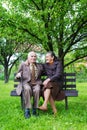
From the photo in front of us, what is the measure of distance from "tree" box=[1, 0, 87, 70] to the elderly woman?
3.97 ft

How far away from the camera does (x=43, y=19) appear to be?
30.0 ft

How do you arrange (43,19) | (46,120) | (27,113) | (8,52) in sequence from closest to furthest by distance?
1. (46,120)
2. (27,113)
3. (43,19)
4. (8,52)

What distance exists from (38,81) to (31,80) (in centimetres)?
18

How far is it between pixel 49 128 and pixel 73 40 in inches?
159

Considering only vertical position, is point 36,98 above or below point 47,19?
below


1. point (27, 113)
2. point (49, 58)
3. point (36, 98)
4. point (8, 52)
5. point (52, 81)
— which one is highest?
point (8, 52)

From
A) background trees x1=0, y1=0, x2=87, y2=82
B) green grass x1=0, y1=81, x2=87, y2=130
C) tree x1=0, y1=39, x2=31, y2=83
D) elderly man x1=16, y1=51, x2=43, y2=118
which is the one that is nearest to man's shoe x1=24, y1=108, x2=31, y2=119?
elderly man x1=16, y1=51, x2=43, y2=118

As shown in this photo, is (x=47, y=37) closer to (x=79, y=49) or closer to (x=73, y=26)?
(x=73, y=26)

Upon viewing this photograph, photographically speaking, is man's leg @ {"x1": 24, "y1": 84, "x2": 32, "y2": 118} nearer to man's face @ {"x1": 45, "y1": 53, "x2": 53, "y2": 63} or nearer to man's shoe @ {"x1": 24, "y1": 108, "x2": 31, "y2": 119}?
man's shoe @ {"x1": 24, "y1": 108, "x2": 31, "y2": 119}

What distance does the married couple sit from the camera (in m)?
7.63

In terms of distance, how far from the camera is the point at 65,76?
8805 millimetres

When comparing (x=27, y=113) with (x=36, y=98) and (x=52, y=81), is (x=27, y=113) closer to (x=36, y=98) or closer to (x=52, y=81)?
(x=36, y=98)

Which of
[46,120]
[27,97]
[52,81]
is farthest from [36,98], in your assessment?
[46,120]

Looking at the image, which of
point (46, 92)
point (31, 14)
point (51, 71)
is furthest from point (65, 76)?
point (31, 14)
